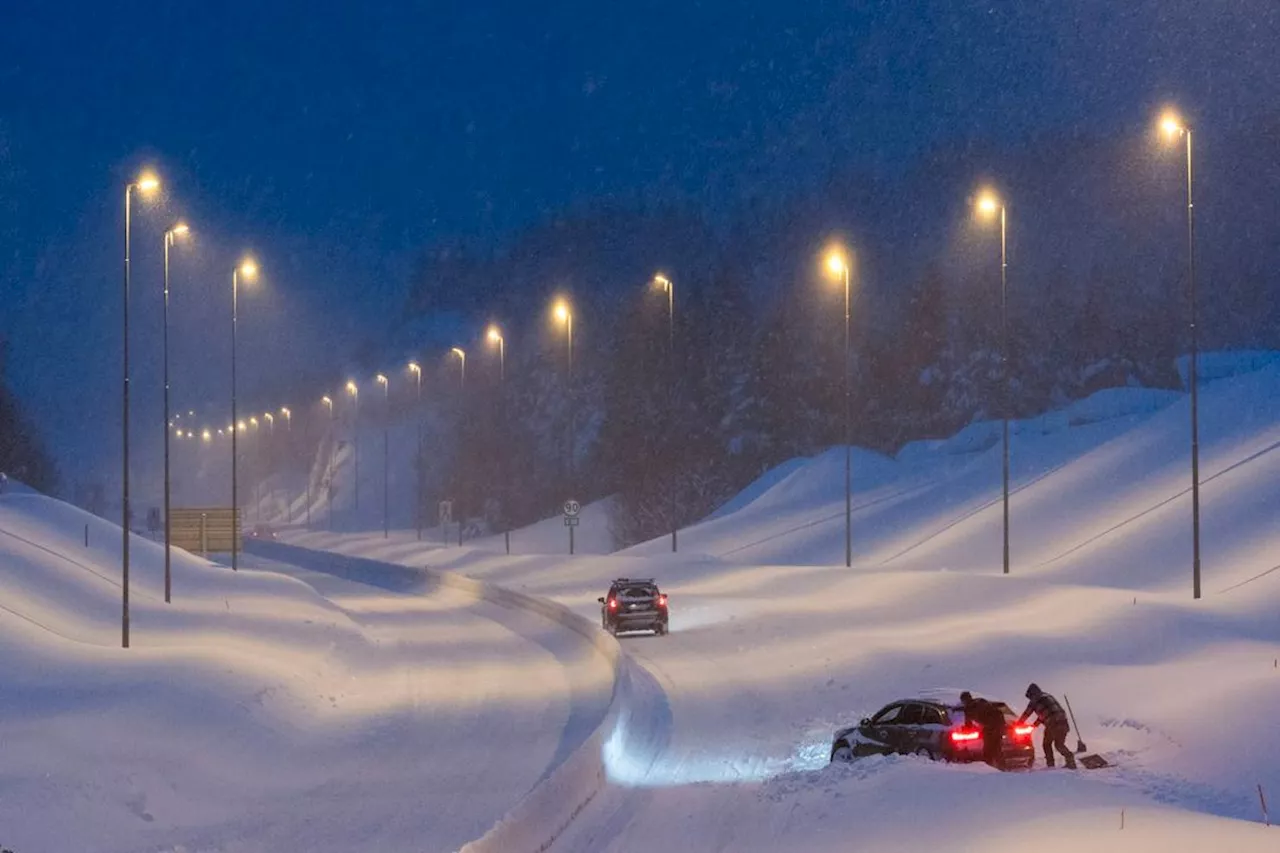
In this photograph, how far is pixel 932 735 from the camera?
20.3 meters

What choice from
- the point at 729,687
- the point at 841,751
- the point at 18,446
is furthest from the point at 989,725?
the point at 18,446

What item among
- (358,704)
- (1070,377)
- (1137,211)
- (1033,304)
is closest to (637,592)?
(358,704)

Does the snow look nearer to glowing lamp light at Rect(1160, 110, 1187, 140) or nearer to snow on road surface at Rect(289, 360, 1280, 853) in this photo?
snow on road surface at Rect(289, 360, 1280, 853)

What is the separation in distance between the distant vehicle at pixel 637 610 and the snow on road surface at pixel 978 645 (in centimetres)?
85

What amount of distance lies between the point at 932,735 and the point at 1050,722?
4.85 ft

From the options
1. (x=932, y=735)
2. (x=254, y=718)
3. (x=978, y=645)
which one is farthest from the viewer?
(x=978, y=645)

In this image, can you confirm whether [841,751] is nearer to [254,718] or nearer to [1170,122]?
[254,718]

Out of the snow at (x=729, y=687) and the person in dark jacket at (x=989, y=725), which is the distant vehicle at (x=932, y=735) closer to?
the person in dark jacket at (x=989, y=725)

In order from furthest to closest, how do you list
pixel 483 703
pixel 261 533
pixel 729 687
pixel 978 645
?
1. pixel 261 533
2. pixel 978 645
3. pixel 729 687
4. pixel 483 703

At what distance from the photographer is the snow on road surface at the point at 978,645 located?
16.5m

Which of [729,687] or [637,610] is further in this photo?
[637,610]

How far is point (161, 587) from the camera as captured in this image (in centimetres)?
4850

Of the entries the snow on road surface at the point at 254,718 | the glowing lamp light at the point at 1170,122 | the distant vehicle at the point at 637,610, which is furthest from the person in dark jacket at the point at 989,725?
the distant vehicle at the point at 637,610

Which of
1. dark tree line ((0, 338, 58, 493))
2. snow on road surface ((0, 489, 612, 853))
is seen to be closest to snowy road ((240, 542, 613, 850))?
snow on road surface ((0, 489, 612, 853))
